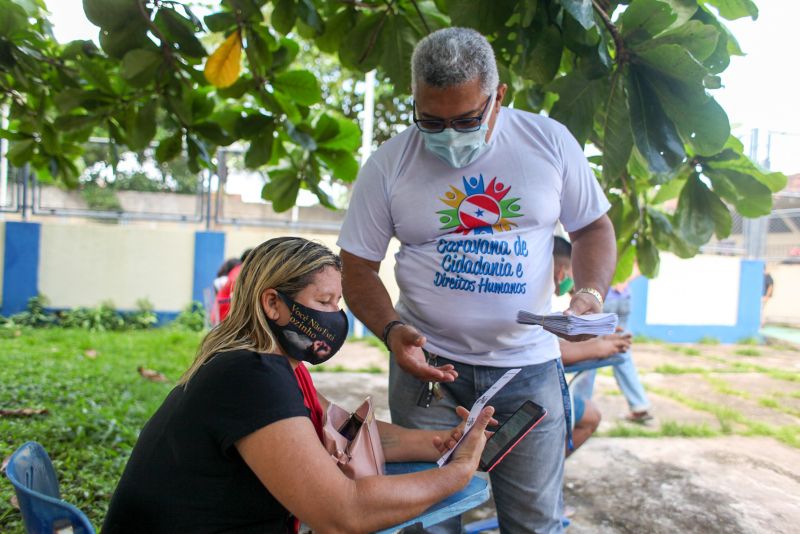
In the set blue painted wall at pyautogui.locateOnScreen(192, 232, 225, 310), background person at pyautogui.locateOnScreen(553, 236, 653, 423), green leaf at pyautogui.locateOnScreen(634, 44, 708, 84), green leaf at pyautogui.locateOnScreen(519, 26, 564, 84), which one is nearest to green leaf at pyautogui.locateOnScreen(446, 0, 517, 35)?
green leaf at pyautogui.locateOnScreen(519, 26, 564, 84)

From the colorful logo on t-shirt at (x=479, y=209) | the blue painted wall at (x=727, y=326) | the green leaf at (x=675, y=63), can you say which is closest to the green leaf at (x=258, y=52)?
the colorful logo on t-shirt at (x=479, y=209)

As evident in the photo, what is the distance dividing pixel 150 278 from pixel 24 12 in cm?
655

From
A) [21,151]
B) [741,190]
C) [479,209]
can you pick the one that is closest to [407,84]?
[479,209]

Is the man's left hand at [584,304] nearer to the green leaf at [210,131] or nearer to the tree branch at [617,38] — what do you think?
the tree branch at [617,38]

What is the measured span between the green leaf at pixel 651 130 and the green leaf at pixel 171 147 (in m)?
2.35

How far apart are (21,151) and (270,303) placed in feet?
9.74

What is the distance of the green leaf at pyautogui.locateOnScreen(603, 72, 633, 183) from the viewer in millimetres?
1950

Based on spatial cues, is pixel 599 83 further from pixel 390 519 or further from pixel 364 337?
pixel 364 337

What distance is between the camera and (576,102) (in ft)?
6.89

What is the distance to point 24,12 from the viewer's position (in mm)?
2600

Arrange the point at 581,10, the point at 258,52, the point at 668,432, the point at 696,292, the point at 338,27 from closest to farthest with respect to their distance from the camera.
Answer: the point at 581,10 → the point at 258,52 → the point at 338,27 → the point at 668,432 → the point at 696,292

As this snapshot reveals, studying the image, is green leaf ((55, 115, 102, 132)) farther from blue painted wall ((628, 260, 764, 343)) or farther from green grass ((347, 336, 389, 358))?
blue painted wall ((628, 260, 764, 343))

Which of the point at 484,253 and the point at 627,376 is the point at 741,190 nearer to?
the point at 484,253

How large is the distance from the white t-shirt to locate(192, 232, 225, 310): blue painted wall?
728 centimetres
